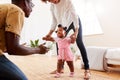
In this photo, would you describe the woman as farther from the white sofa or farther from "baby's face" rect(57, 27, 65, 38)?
the white sofa

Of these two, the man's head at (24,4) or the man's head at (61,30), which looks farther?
the man's head at (61,30)

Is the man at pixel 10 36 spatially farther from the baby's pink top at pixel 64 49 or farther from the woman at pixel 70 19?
the baby's pink top at pixel 64 49

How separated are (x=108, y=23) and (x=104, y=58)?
2.00 metres

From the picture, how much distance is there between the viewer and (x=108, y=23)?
524cm

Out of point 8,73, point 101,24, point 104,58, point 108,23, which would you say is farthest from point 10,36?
point 101,24

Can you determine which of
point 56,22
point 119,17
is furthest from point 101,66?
point 119,17

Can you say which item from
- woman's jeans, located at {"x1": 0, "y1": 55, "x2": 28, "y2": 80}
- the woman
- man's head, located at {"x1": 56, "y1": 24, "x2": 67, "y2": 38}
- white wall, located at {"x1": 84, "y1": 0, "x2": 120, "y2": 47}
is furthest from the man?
white wall, located at {"x1": 84, "y1": 0, "x2": 120, "y2": 47}

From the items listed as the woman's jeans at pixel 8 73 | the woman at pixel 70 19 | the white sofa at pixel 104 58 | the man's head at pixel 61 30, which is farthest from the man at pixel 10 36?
the white sofa at pixel 104 58

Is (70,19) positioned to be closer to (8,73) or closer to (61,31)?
(61,31)

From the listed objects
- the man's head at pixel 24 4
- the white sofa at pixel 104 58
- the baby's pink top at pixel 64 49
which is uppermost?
the man's head at pixel 24 4

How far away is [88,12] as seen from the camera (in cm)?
569

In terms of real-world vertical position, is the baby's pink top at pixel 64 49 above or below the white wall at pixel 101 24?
below

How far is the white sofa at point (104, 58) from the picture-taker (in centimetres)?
326

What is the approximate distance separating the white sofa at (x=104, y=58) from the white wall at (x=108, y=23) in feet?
5.10
